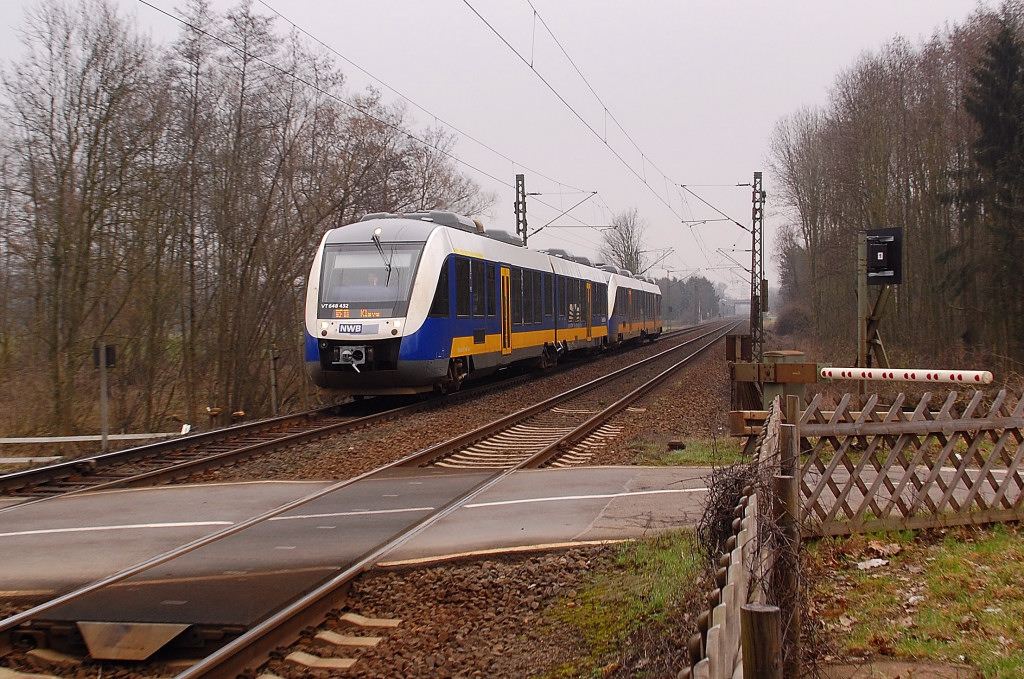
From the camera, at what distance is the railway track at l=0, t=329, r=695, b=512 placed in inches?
379

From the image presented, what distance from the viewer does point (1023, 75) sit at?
2433cm

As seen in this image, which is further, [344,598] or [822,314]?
[822,314]

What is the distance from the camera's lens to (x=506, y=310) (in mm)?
20859

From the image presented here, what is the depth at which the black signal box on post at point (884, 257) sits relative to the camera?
41.3 feet

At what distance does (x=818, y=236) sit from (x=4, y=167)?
34.8 metres

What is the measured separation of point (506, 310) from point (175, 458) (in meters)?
10.6

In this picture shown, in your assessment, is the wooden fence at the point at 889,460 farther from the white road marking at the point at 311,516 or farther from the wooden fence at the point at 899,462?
the white road marking at the point at 311,516

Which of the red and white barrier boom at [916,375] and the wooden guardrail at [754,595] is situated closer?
the wooden guardrail at [754,595]

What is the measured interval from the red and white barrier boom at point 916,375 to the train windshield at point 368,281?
784cm

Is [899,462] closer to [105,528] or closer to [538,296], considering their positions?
[105,528]

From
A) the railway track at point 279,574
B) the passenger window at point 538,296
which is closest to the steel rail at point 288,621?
the railway track at point 279,574

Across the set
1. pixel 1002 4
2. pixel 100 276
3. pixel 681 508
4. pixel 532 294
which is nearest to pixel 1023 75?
pixel 1002 4

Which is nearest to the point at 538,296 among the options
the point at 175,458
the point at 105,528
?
the point at 175,458

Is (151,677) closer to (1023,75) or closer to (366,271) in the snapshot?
(366,271)
